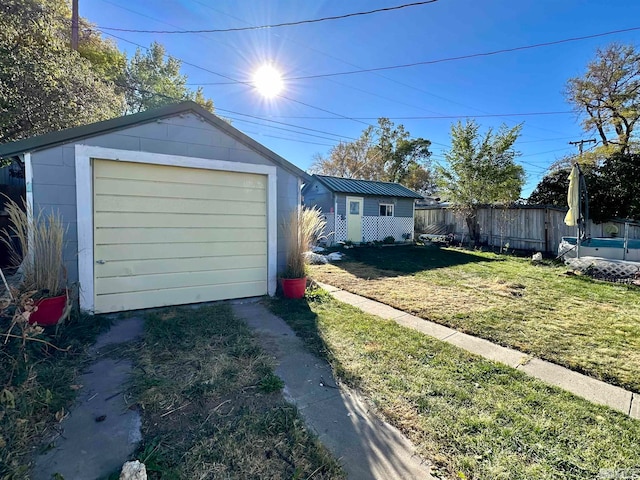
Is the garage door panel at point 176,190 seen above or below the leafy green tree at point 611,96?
below

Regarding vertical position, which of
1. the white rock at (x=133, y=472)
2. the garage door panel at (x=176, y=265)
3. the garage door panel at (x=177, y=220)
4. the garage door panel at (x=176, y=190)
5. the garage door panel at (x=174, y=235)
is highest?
the garage door panel at (x=176, y=190)

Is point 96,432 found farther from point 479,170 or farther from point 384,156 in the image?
point 384,156

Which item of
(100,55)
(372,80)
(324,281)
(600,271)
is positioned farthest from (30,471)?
(372,80)

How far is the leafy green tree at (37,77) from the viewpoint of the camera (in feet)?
18.7

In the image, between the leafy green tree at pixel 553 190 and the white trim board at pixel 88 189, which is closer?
the white trim board at pixel 88 189

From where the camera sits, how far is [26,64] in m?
5.76

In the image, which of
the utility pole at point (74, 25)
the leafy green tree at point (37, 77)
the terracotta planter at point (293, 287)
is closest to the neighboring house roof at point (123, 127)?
the terracotta planter at point (293, 287)

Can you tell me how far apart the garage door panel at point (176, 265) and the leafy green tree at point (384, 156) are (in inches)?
891

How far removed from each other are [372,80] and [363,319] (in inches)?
480

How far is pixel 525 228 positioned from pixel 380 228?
5.74 m

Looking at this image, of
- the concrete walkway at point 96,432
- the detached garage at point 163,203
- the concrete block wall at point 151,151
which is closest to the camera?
the concrete walkway at point 96,432

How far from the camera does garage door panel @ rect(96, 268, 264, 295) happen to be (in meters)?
3.89

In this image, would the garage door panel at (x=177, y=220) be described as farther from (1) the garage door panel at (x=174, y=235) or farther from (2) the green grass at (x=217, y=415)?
(2) the green grass at (x=217, y=415)

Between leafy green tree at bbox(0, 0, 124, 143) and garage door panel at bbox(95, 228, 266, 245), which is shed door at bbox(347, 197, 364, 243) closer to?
garage door panel at bbox(95, 228, 266, 245)
